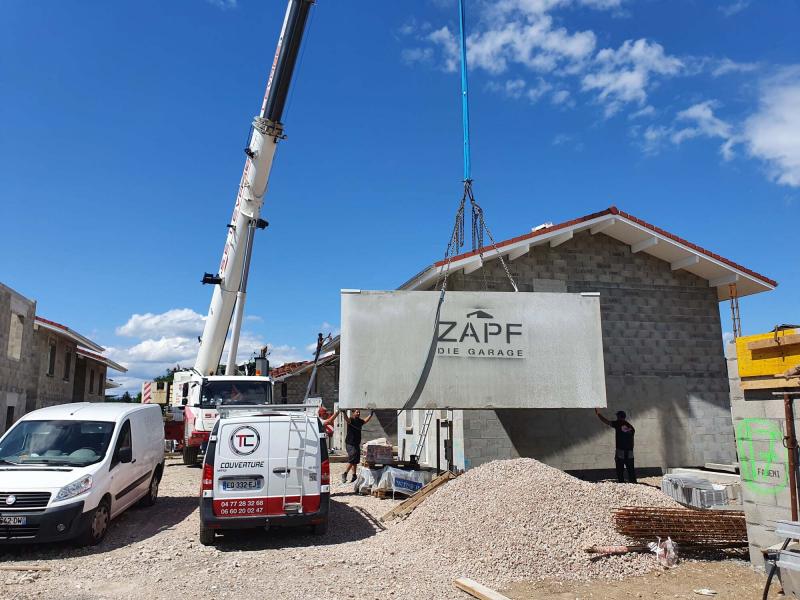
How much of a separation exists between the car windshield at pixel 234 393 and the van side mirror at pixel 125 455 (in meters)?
5.99

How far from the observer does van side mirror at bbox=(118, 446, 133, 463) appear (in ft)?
29.5

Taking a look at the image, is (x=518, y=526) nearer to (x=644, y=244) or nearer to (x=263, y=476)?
(x=263, y=476)

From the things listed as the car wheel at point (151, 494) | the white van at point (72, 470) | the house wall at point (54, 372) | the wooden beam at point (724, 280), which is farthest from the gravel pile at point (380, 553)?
the house wall at point (54, 372)

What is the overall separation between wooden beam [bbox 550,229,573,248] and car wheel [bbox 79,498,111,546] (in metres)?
10.9

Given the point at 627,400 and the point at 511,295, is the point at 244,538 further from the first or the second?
the point at 627,400

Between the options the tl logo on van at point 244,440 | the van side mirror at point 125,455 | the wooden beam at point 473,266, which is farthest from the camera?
the wooden beam at point 473,266

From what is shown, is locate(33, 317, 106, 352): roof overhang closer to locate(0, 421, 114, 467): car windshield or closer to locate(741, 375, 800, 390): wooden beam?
locate(0, 421, 114, 467): car windshield

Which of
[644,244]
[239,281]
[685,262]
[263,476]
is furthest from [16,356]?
[685,262]

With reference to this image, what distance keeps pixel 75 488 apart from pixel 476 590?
538cm

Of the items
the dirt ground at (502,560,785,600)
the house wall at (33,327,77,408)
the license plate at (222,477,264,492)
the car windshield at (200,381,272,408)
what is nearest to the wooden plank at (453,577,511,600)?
the dirt ground at (502,560,785,600)

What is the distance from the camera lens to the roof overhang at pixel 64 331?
20.8m

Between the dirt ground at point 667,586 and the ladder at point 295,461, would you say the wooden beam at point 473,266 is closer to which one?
the ladder at point 295,461

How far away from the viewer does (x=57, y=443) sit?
8.82 metres

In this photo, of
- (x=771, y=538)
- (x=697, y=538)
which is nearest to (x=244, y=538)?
(x=697, y=538)
